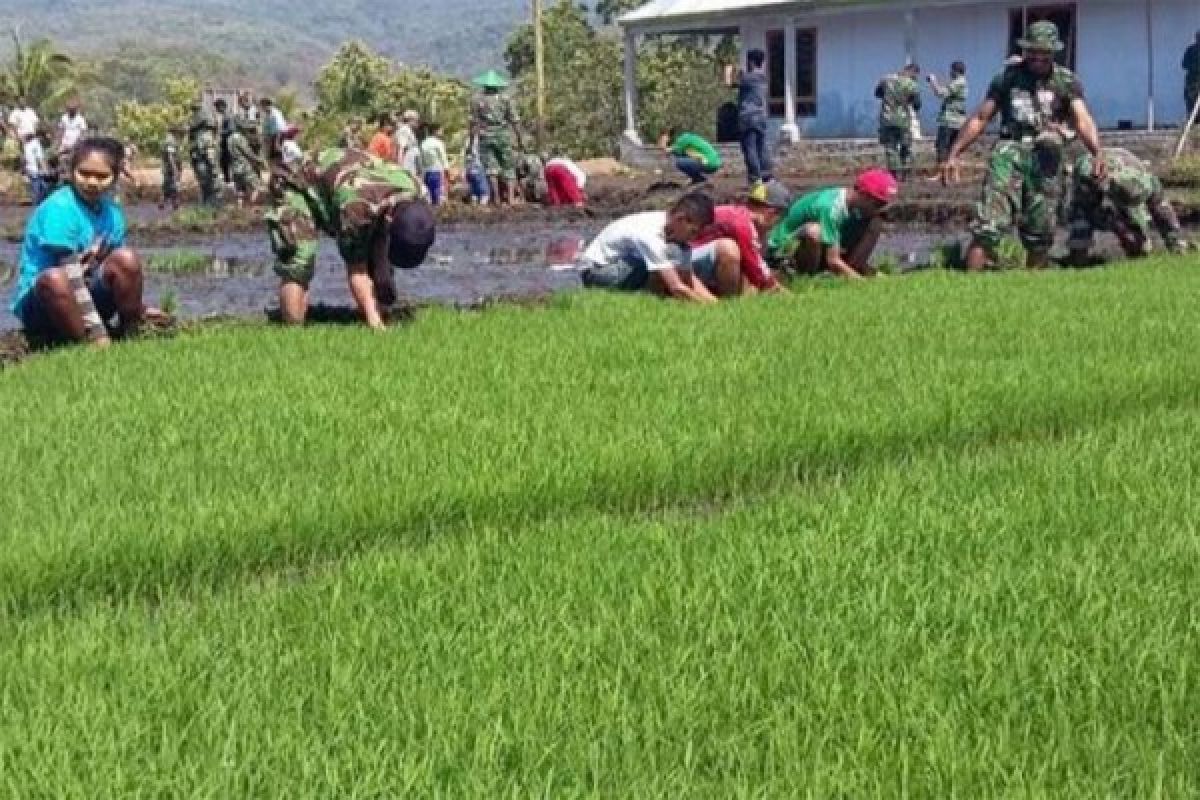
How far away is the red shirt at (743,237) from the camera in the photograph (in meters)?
8.66

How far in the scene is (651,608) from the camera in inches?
139

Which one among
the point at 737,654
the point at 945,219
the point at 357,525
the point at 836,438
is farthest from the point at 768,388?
the point at 945,219

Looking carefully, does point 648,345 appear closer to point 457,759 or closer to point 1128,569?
point 1128,569

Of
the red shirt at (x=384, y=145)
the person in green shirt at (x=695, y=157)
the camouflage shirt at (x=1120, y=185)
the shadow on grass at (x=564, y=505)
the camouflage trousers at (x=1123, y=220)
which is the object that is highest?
the red shirt at (x=384, y=145)

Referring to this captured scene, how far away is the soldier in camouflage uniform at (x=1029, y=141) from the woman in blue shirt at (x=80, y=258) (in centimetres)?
494

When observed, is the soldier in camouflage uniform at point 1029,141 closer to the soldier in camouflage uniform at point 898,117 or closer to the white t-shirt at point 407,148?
the soldier in camouflage uniform at point 898,117

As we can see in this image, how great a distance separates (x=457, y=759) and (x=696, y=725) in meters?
0.43

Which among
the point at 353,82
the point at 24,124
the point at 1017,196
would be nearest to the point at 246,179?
the point at 24,124

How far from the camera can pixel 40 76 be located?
3797cm

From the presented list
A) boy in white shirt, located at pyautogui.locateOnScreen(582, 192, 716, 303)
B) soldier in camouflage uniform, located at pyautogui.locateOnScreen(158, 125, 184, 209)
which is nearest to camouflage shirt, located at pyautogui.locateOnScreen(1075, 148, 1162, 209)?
boy in white shirt, located at pyautogui.locateOnScreen(582, 192, 716, 303)

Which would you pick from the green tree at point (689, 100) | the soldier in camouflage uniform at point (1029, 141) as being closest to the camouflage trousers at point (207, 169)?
the green tree at point (689, 100)

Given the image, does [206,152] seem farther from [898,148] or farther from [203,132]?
[898,148]

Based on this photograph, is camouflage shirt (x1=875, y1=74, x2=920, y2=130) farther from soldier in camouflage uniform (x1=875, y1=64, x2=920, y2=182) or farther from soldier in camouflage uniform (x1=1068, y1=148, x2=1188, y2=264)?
soldier in camouflage uniform (x1=1068, y1=148, x2=1188, y2=264)

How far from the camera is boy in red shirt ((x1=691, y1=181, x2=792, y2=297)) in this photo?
342 inches
